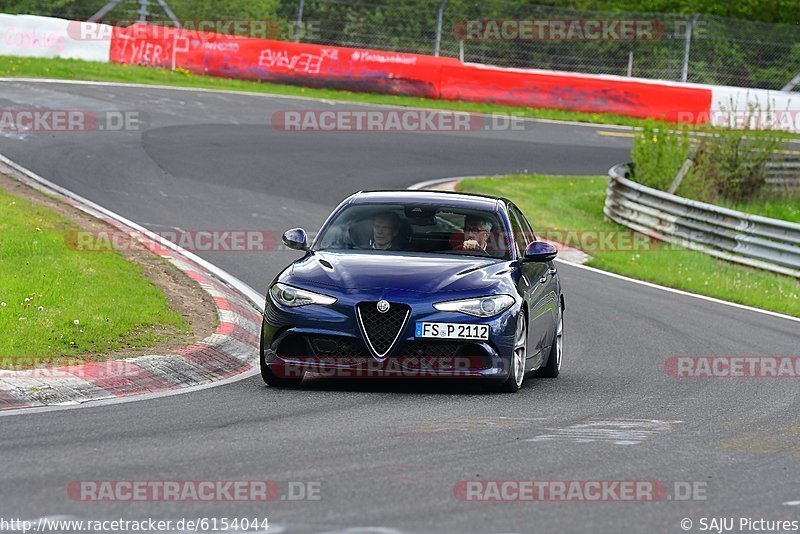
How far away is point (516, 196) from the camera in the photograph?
82.7 ft

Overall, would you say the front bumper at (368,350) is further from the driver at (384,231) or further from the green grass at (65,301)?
the green grass at (65,301)

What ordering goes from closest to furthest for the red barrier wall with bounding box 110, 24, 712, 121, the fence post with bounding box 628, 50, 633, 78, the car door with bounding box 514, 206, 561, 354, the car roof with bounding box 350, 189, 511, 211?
the car roof with bounding box 350, 189, 511, 211
the car door with bounding box 514, 206, 561, 354
the red barrier wall with bounding box 110, 24, 712, 121
the fence post with bounding box 628, 50, 633, 78

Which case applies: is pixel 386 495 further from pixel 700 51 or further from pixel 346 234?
pixel 700 51

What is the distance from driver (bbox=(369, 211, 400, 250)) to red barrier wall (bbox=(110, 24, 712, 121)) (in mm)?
24236

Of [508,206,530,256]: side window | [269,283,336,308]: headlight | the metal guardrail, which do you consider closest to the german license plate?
[269,283,336,308]: headlight

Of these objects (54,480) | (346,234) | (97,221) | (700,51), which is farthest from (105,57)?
(54,480)

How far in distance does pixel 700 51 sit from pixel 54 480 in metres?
31.2

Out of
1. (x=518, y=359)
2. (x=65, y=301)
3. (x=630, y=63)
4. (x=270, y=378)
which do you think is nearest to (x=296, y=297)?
(x=270, y=378)

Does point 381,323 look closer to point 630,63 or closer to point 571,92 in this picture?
point 571,92

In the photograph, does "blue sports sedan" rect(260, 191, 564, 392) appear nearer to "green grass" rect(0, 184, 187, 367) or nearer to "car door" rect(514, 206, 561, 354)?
"car door" rect(514, 206, 561, 354)

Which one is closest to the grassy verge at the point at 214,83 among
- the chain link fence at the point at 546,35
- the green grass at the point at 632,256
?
the chain link fence at the point at 546,35

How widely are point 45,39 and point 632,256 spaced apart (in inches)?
701

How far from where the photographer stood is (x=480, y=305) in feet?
32.2

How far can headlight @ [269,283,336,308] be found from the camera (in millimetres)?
9695
